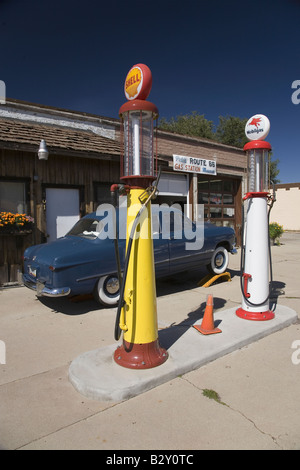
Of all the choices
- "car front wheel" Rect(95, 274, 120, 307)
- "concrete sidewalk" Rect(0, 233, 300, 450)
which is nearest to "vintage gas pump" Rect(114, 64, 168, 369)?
"concrete sidewalk" Rect(0, 233, 300, 450)

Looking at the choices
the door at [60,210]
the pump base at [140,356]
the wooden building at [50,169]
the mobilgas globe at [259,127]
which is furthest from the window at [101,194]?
the pump base at [140,356]

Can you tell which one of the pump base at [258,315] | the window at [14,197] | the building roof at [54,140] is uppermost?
the building roof at [54,140]

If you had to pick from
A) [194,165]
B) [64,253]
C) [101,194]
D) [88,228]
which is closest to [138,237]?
[64,253]

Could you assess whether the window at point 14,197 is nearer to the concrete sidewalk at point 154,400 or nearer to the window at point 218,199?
the concrete sidewalk at point 154,400

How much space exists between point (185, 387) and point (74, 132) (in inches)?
315

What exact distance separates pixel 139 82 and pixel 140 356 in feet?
8.91

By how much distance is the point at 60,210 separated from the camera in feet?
27.8

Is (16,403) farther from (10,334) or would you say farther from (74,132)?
(74,132)

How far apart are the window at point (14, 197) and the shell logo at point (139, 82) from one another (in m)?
5.25

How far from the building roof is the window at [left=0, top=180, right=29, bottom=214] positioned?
0.90 metres

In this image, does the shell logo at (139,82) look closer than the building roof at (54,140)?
Yes

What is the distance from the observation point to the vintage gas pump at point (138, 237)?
333cm
